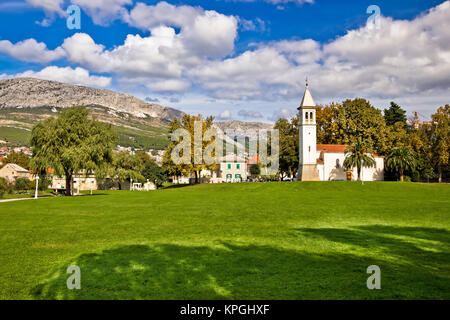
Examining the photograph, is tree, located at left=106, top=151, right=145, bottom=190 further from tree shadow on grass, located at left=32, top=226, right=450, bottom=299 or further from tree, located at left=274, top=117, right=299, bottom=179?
tree shadow on grass, located at left=32, top=226, right=450, bottom=299

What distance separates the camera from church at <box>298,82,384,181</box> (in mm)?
68000

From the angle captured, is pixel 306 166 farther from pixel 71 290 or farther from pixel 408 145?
pixel 71 290

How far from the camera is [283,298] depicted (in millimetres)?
6012

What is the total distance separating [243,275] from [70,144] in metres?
37.1

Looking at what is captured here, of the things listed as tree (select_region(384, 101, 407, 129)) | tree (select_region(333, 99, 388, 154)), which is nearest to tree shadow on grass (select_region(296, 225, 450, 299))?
tree (select_region(333, 99, 388, 154))

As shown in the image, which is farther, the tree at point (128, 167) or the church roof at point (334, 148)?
the tree at point (128, 167)

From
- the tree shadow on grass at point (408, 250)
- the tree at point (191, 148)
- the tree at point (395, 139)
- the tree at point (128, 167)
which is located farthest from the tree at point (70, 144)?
the tree at point (395, 139)

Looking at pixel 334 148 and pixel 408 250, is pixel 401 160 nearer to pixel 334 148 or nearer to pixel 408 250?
pixel 334 148

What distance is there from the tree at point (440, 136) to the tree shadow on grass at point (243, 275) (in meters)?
63.4

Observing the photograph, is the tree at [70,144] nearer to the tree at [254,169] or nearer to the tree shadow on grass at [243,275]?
the tree shadow on grass at [243,275]

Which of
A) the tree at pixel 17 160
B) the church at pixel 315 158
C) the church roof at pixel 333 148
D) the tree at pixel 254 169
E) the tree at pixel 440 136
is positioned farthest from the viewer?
the tree at pixel 17 160

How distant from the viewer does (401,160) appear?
62.4 m

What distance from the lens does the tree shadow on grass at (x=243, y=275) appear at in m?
6.24
